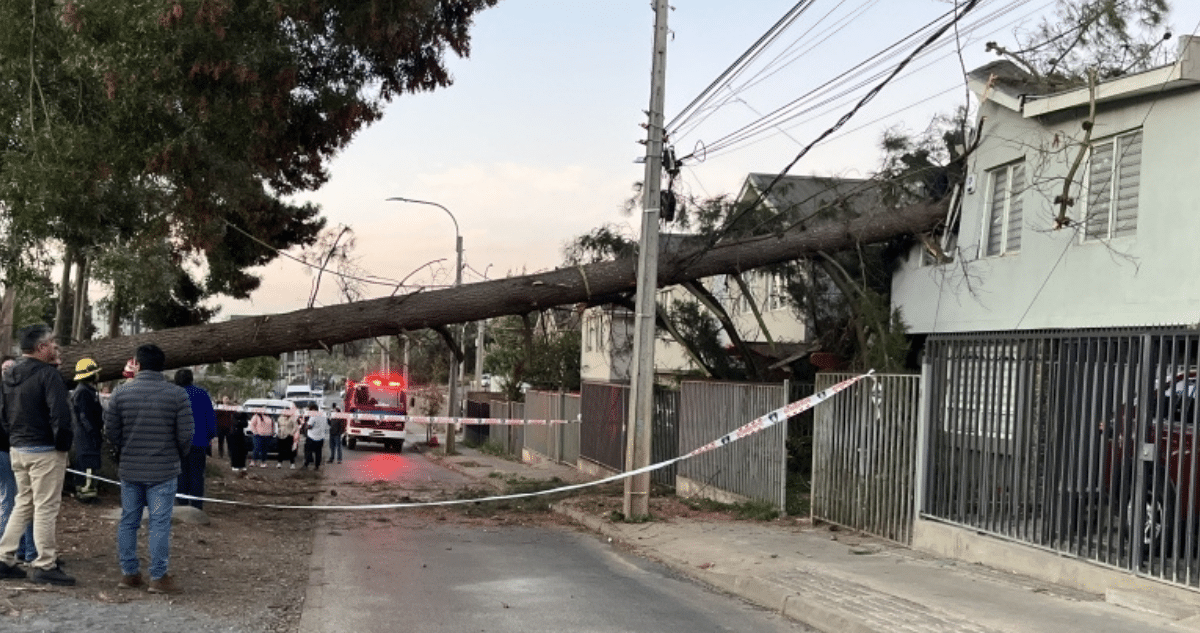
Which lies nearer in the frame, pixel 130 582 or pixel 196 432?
pixel 130 582

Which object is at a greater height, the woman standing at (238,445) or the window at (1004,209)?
the window at (1004,209)

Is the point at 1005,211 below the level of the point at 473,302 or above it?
above

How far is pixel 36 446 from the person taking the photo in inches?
331

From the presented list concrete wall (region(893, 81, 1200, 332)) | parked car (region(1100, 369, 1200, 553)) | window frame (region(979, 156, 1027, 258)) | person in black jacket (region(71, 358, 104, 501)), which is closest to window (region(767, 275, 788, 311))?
concrete wall (region(893, 81, 1200, 332))

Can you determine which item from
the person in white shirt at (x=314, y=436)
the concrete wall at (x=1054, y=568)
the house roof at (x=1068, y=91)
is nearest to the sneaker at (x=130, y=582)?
the concrete wall at (x=1054, y=568)

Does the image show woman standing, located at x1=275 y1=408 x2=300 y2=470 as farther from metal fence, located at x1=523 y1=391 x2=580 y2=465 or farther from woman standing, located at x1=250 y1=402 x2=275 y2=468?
metal fence, located at x1=523 y1=391 x2=580 y2=465

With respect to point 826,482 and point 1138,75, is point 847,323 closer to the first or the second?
point 826,482

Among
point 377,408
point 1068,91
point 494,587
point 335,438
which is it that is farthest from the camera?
point 377,408

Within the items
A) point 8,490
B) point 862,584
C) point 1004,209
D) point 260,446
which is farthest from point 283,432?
point 862,584

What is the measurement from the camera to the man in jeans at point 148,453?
27.8 ft

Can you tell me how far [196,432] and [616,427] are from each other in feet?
34.1

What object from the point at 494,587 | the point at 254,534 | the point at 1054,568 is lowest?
the point at 254,534

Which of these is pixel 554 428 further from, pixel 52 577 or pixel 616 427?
pixel 52 577

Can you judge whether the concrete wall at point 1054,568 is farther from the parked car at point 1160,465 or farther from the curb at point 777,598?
the curb at point 777,598
